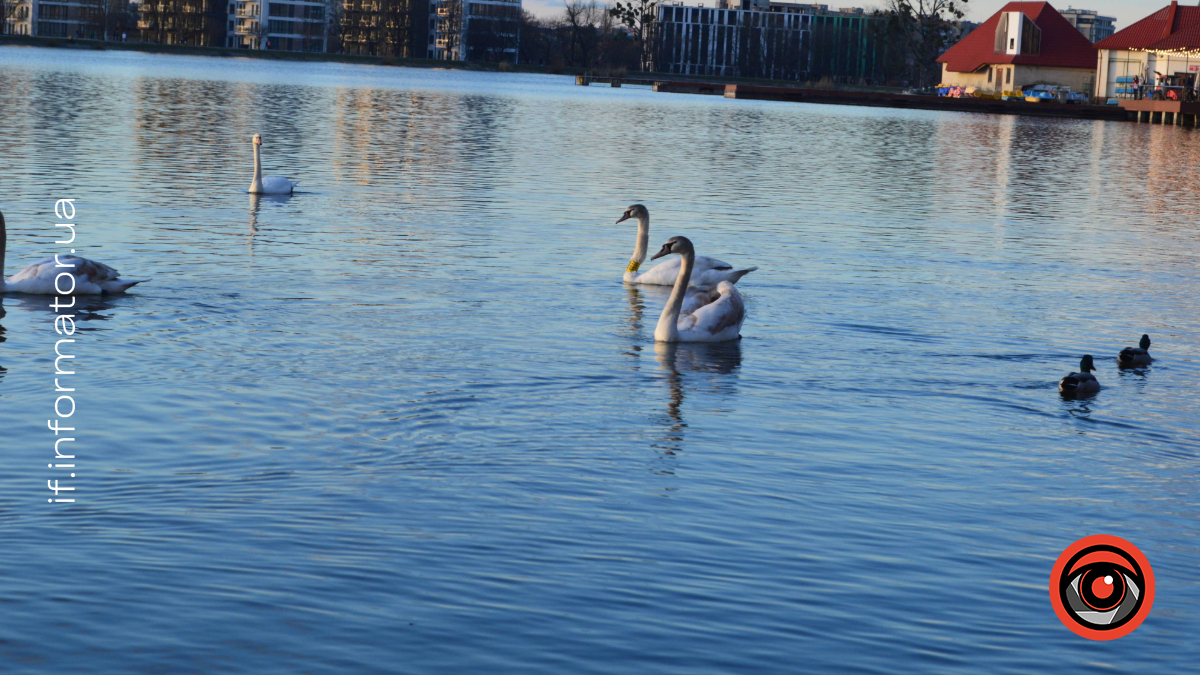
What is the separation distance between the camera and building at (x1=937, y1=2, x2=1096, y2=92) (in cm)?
11500

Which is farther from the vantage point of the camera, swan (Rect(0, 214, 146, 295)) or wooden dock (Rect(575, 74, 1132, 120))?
wooden dock (Rect(575, 74, 1132, 120))

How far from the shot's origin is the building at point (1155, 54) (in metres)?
92.3

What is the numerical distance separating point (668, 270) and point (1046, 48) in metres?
108

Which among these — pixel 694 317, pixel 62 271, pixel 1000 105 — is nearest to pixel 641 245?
pixel 694 317

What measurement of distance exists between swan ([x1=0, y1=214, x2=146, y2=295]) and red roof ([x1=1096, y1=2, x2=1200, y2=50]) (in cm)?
9139

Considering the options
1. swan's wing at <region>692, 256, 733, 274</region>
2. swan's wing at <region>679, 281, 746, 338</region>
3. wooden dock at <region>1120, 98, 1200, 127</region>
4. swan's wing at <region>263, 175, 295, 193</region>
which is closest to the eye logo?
swan's wing at <region>679, 281, 746, 338</region>

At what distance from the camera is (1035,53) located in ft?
383

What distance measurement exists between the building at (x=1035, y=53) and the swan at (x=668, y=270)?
10469 centimetres

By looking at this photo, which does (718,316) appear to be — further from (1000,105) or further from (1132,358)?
(1000,105)

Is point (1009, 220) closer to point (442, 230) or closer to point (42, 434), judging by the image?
point (442, 230)

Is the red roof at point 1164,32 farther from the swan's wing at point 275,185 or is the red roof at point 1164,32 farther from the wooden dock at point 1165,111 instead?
the swan's wing at point 275,185

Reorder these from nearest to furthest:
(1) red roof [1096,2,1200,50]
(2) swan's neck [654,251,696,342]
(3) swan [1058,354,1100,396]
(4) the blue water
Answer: (4) the blue water → (3) swan [1058,354,1100,396] → (2) swan's neck [654,251,696,342] → (1) red roof [1096,2,1200,50]

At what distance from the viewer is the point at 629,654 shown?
6324mm

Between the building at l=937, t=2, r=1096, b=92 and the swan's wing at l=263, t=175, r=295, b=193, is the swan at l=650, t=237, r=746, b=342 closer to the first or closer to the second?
the swan's wing at l=263, t=175, r=295, b=193
